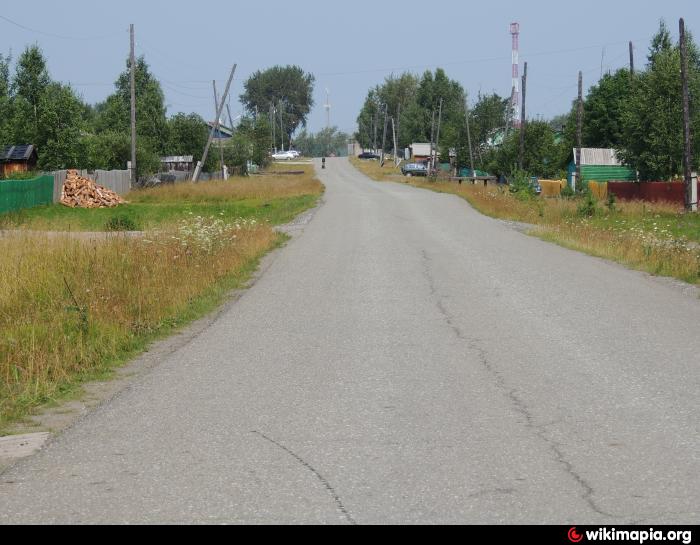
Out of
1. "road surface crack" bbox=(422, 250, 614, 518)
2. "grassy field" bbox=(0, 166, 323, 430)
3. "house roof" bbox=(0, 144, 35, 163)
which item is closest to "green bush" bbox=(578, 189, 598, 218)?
"grassy field" bbox=(0, 166, 323, 430)

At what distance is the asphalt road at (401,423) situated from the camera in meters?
5.09

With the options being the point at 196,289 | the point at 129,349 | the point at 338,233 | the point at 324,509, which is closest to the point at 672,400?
the point at 324,509

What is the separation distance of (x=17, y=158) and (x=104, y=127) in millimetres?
29345

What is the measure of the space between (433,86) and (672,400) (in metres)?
138

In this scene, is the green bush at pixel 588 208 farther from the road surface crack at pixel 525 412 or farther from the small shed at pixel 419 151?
the small shed at pixel 419 151

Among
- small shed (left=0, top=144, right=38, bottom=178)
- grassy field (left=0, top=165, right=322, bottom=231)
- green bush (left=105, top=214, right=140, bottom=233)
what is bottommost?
green bush (left=105, top=214, right=140, bottom=233)

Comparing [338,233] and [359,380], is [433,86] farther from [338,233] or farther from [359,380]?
[359,380]

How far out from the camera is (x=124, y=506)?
5098 mm

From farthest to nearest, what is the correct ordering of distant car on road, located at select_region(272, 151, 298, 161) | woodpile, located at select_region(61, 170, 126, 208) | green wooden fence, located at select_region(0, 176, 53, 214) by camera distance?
distant car on road, located at select_region(272, 151, 298, 161)
woodpile, located at select_region(61, 170, 126, 208)
green wooden fence, located at select_region(0, 176, 53, 214)

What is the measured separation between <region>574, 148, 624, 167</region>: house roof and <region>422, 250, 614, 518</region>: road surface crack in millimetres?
60248

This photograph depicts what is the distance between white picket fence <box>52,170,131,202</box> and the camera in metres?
45.8

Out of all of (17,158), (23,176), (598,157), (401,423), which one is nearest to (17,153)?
(17,158)
